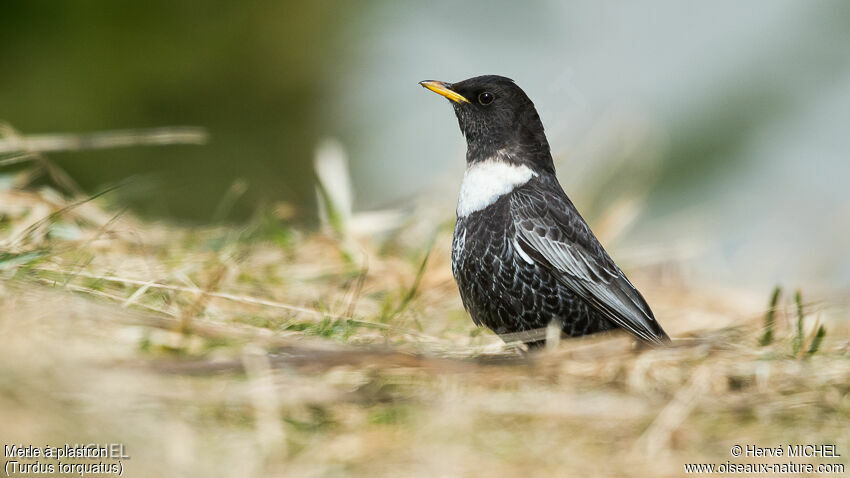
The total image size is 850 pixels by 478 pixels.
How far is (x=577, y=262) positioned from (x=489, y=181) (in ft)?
1.76

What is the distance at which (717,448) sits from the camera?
2137 mm

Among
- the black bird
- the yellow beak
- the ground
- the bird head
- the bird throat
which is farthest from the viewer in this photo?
the yellow beak

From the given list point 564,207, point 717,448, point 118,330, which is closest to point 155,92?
point 564,207

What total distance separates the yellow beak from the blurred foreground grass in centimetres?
138

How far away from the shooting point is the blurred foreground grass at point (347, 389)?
192 cm

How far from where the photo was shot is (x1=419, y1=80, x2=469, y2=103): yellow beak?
160 inches

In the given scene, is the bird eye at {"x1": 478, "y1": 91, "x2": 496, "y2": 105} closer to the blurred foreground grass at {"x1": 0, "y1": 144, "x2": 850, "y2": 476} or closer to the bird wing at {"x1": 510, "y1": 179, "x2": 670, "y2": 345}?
the bird wing at {"x1": 510, "y1": 179, "x2": 670, "y2": 345}

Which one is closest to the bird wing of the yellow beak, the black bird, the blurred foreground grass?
the black bird

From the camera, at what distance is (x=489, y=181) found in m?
3.74

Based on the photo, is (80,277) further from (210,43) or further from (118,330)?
(210,43)

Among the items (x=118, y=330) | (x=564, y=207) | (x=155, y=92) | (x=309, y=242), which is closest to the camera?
(x=118, y=330)

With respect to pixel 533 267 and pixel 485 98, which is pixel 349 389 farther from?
pixel 485 98

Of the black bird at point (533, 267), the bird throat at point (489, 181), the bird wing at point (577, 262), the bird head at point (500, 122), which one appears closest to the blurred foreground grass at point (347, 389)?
the black bird at point (533, 267)

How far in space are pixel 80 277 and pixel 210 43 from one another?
9783 millimetres
